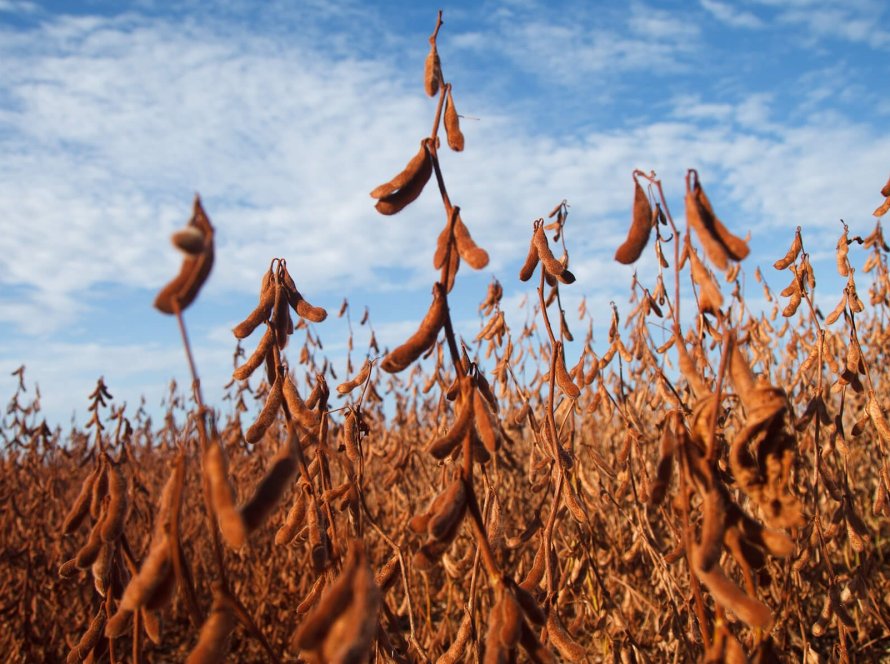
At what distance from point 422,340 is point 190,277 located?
0.34 meters

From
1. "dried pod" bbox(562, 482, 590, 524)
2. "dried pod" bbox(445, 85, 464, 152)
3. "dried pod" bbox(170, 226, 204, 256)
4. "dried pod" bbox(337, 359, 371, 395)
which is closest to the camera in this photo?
"dried pod" bbox(170, 226, 204, 256)

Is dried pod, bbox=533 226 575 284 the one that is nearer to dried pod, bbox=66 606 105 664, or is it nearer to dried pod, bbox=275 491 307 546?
dried pod, bbox=275 491 307 546

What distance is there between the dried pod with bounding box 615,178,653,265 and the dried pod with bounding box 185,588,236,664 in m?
0.76

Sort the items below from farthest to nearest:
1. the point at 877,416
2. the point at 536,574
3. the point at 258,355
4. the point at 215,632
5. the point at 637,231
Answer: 1. the point at 877,416
2. the point at 258,355
3. the point at 536,574
4. the point at 637,231
5. the point at 215,632

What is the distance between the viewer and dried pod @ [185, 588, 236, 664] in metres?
0.98

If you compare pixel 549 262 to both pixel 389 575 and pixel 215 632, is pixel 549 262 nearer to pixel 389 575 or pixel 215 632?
pixel 389 575

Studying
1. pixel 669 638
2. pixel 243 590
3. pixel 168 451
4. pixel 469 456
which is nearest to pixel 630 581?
pixel 669 638

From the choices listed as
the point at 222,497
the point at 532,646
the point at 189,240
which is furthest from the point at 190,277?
the point at 532,646

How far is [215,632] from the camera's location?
98cm

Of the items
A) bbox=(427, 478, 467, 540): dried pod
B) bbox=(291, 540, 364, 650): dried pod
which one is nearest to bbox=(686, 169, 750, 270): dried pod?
bbox=(427, 478, 467, 540): dried pod

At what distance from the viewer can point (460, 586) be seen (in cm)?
376

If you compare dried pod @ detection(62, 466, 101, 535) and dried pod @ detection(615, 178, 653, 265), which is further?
dried pod @ detection(62, 466, 101, 535)

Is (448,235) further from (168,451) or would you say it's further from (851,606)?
(168,451)

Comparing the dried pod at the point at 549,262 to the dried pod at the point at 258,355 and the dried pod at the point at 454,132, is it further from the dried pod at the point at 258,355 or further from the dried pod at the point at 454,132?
the dried pod at the point at 258,355
